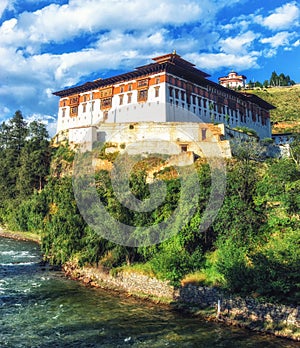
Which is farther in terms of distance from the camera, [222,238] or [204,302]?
[222,238]

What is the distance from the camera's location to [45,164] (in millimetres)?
58188

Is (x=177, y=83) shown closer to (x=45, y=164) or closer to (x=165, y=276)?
(x=45, y=164)

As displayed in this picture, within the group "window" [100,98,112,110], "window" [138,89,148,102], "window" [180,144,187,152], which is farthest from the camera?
"window" [100,98,112,110]

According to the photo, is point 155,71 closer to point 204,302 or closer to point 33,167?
point 33,167

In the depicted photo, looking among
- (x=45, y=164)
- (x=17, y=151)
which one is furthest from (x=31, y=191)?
(x=17, y=151)

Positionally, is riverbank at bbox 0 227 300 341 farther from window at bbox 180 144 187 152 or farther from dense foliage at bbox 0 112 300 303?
window at bbox 180 144 187 152

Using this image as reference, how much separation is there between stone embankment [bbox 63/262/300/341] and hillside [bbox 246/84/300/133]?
6444 cm

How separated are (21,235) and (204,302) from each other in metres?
36.9

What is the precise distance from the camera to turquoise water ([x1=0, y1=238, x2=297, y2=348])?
18625 millimetres

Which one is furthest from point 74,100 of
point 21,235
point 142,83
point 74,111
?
point 21,235

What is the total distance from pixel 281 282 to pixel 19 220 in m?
43.7

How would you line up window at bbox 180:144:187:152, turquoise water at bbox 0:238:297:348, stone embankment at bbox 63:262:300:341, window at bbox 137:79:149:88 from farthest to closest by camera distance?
window at bbox 137:79:149:88
window at bbox 180:144:187:152
stone embankment at bbox 63:262:300:341
turquoise water at bbox 0:238:297:348

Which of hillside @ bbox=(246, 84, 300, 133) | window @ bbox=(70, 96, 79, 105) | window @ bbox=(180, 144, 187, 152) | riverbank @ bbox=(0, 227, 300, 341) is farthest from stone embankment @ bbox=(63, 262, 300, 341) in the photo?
hillside @ bbox=(246, 84, 300, 133)

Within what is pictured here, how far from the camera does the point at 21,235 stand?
53250mm
